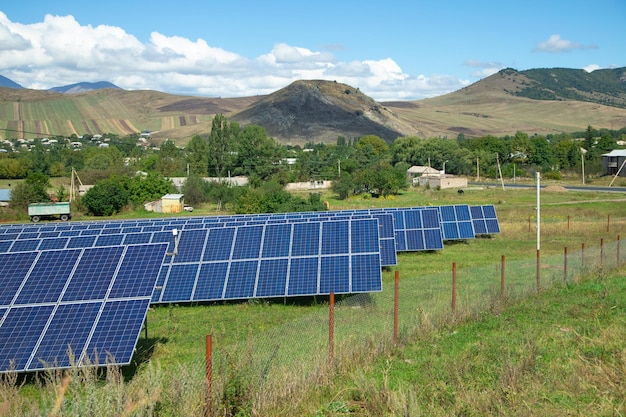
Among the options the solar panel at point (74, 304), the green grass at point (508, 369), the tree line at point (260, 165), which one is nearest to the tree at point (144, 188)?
the tree line at point (260, 165)

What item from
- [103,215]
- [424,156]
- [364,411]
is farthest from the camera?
[424,156]

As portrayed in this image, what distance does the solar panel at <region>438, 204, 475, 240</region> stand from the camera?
31.9 meters

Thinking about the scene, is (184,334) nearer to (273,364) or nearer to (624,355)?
(273,364)

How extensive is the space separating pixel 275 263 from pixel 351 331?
20.6ft

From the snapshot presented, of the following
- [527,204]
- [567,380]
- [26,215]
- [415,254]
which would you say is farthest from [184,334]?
[26,215]

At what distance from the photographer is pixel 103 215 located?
6100 centimetres

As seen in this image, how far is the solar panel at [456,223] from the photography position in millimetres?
31906

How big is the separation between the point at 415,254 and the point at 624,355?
18.6 meters

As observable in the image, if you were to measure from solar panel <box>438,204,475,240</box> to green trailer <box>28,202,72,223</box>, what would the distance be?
1489 inches

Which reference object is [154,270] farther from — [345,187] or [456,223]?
[345,187]

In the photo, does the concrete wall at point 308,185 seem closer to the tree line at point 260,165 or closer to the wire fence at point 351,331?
the tree line at point 260,165

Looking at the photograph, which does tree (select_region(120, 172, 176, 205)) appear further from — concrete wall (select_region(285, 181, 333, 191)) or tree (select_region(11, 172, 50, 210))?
concrete wall (select_region(285, 181, 333, 191))

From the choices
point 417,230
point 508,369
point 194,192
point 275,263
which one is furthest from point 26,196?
point 508,369

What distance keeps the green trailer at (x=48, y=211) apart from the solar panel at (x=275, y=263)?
41.4m
